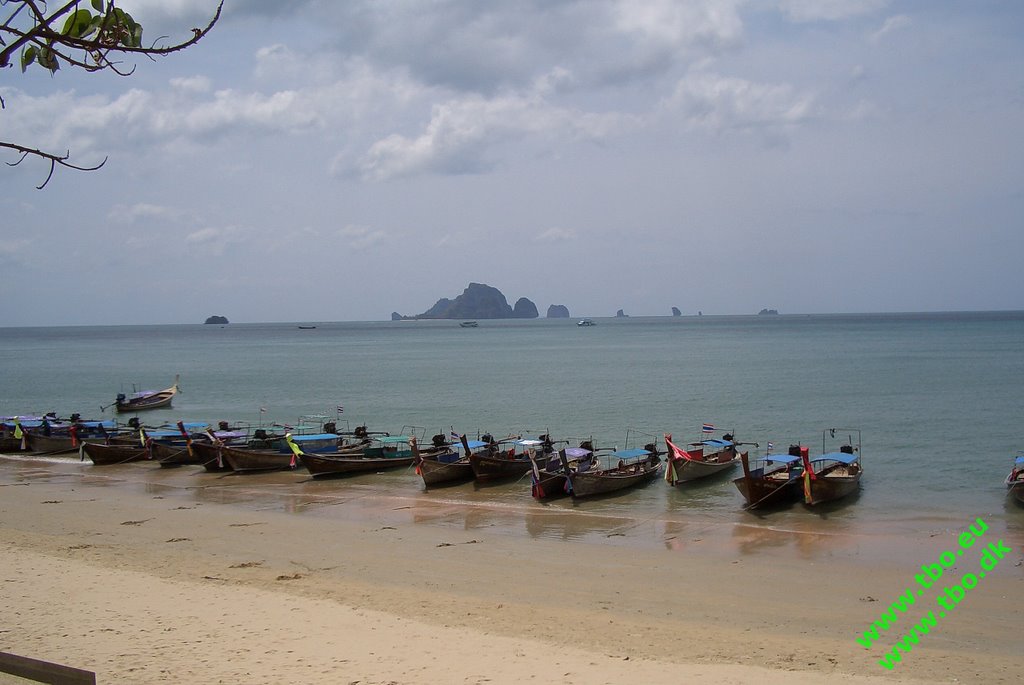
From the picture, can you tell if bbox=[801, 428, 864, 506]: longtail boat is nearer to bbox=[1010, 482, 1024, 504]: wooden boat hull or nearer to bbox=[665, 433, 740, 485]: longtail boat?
bbox=[665, 433, 740, 485]: longtail boat

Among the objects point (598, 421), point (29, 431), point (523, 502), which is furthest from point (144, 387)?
point (523, 502)

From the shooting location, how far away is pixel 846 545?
18875mm

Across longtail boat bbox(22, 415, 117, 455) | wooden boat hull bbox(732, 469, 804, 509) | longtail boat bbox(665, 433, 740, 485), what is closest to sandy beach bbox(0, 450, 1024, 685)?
wooden boat hull bbox(732, 469, 804, 509)

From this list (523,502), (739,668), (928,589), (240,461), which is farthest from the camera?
(240,461)

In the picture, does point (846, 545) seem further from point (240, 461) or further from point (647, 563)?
point (240, 461)

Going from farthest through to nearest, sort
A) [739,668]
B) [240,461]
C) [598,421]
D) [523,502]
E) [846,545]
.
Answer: [598,421]
[240,461]
[523,502]
[846,545]
[739,668]

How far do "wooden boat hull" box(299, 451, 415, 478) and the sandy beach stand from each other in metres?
6.12

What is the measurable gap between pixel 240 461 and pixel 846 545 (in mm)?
20896

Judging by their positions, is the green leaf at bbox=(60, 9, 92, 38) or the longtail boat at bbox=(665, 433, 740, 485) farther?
the longtail boat at bbox=(665, 433, 740, 485)

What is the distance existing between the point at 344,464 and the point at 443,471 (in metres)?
4.42

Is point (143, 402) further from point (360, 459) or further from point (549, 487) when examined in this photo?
point (549, 487)

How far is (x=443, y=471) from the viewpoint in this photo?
1055 inches

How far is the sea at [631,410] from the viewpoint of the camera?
74.9 feet

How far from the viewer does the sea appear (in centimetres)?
2284
